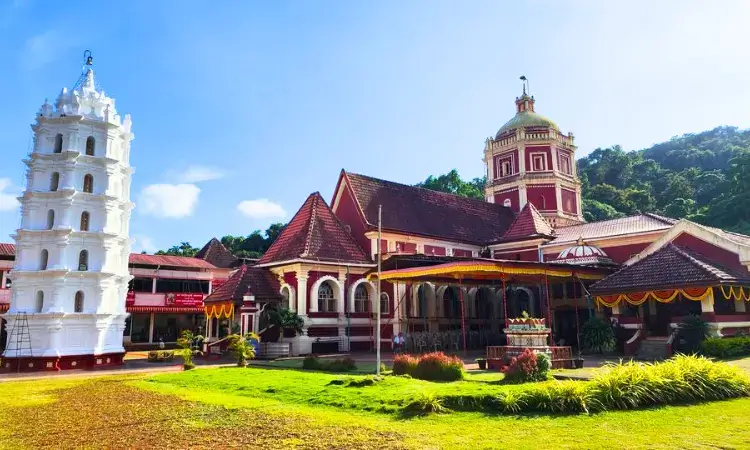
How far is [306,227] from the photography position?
97.8 ft

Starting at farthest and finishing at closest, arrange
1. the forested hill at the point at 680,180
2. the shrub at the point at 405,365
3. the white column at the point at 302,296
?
the forested hill at the point at 680,180
the white column at the point at 302,296
the shrub at the point at 405,365

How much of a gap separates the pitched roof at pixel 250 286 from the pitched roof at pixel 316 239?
1.11 m

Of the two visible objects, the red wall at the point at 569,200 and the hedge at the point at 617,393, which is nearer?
the hedge at the point at 617,393

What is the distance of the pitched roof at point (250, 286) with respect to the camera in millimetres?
27141

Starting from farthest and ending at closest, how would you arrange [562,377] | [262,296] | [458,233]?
[458,233], [262,296], [562,377]

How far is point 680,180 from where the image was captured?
248ft

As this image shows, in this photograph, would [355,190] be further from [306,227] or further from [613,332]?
[613,332]

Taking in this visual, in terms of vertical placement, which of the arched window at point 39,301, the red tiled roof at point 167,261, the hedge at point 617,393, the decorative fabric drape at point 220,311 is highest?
the red tiled roof at point 167,261

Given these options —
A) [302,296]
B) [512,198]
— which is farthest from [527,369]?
[512,198]

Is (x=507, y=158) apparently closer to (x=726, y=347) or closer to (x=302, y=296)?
(x=302, y=296)

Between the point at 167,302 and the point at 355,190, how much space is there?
56.3 feet

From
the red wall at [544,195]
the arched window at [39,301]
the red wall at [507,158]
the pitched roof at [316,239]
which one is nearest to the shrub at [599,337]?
the pitched roof at [316,239]

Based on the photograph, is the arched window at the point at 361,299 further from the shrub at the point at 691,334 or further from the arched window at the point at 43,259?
the shrub at the point at 691,334

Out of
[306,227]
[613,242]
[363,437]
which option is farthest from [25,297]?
[613,242]
